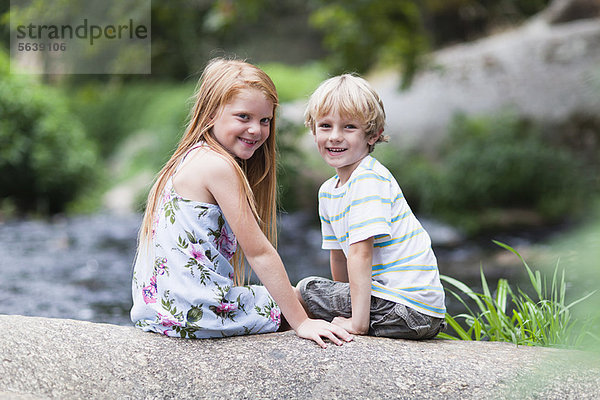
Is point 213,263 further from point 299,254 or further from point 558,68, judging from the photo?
point 558,68

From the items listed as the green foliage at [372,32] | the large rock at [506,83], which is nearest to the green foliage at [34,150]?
the green foliage at [372,32]

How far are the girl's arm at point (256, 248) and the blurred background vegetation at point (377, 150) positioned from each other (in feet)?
11.3

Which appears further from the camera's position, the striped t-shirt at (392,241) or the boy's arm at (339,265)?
the boy's arm at (339,265)

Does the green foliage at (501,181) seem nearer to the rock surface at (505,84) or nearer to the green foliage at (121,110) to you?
the rock surface at (505,84)

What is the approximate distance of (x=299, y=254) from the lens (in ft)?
22.7

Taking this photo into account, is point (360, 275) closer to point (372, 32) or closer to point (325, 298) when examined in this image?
point (325, 298)

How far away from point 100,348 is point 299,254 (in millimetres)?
4868

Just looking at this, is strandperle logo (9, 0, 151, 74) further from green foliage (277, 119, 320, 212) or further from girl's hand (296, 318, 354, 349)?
girl's hand (296, 318, 354, 349)

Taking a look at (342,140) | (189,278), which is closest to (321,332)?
(189,278)

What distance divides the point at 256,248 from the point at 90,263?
187 inches

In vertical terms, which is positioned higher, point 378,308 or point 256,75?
point 256,75

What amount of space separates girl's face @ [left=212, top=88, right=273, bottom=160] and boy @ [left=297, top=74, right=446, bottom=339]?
0.64 feet

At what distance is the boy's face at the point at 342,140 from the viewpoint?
2.29 meters

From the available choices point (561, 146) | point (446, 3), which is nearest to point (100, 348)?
point (561, 146)
